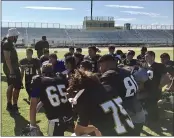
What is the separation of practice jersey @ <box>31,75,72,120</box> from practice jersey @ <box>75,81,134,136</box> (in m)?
0.95

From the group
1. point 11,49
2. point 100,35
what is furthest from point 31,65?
point 100,35

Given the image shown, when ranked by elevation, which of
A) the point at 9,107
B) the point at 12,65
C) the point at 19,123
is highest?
the point at 12,65

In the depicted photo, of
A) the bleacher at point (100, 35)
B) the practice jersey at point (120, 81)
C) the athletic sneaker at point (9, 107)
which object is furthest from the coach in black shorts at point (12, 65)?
the bleacher at point (100, 35)

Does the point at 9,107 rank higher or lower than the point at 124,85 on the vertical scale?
lower

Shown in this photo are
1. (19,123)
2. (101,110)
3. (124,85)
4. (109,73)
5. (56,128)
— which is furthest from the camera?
(19,123)

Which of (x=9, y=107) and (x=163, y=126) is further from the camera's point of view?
(x=9, y=107)

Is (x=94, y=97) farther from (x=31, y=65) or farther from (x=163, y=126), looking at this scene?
Result: (x=31, y=65)

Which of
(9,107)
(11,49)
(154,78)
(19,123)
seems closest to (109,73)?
(154,78)

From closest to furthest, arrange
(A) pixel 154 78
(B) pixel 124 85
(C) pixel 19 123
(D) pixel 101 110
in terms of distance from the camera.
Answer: (D) pixel 101 110
(B) pixel 124 85
(A) pixel 154 78
(C) pixel 19 123

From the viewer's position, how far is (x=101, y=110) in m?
3.30

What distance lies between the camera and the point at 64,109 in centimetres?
443

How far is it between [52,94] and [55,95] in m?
0.05

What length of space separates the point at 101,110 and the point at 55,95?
1174 mm

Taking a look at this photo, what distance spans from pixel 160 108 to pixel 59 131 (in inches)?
156
